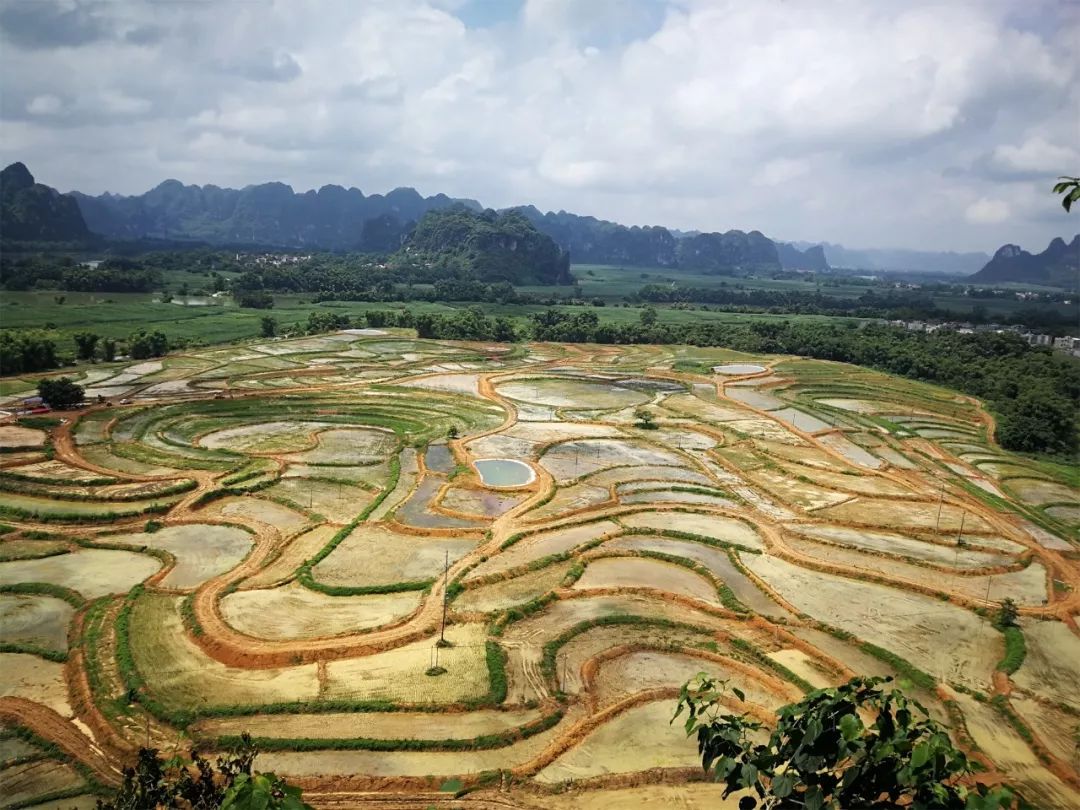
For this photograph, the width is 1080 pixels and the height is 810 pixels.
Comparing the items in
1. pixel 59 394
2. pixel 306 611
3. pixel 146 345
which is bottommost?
pixel 306 611

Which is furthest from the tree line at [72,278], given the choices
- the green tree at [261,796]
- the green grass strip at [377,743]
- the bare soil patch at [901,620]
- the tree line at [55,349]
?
the green tree at [261,796]

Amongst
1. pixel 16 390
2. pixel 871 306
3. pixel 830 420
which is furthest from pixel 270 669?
pixel 871 306

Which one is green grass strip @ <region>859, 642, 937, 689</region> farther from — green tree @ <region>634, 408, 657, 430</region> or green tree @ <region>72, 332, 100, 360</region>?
green tree @ <region>72, 332, 100, 360</region>

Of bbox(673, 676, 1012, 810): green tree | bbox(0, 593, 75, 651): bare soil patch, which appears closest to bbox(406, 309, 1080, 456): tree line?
bbox(673, 676, 1012, 810): green tree

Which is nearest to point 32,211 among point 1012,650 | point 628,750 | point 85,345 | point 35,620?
point 85,345

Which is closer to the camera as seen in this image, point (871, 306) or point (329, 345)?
point (329, 345)

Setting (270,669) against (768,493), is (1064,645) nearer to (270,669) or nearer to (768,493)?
(768,493)

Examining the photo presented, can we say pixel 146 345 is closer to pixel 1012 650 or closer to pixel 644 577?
pixel 644 577
